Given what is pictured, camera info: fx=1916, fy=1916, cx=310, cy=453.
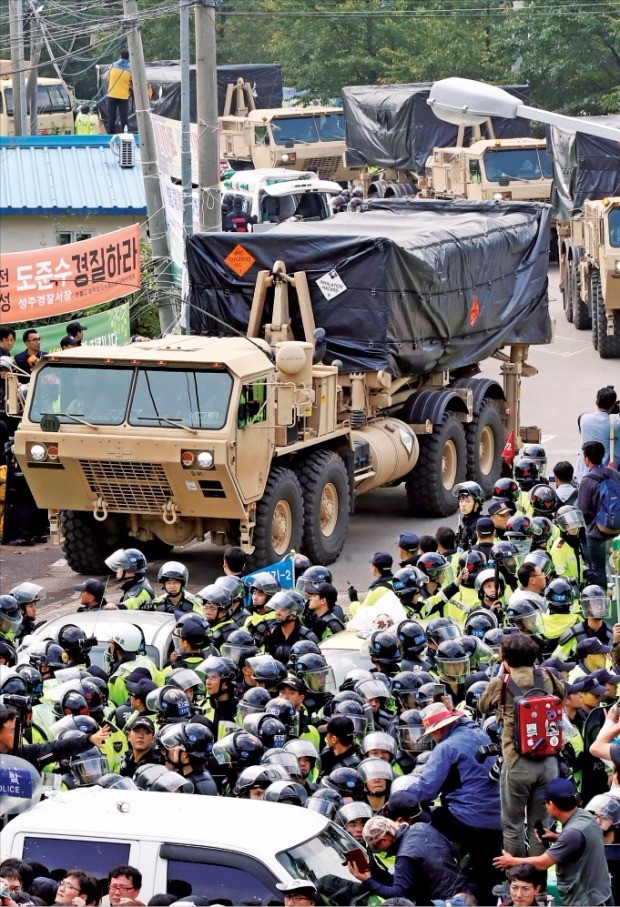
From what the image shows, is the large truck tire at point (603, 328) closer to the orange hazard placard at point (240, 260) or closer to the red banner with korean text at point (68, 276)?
the red banner with korean text at point (68, 276)

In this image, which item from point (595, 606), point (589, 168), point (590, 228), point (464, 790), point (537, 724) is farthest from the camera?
point (589, 168)

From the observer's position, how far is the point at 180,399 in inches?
617

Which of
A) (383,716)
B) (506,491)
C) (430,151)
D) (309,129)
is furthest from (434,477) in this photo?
(309,129)

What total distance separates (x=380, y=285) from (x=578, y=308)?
43.5 ft

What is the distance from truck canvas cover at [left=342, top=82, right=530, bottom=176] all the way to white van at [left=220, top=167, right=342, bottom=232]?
636cm

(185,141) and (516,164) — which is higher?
(185,141)

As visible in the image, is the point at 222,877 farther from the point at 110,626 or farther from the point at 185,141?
the point at 185,141

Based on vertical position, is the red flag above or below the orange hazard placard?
below

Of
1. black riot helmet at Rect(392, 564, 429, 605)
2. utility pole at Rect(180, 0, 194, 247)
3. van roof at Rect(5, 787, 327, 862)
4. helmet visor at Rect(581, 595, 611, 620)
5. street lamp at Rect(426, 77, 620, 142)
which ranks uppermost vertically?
street lamp at Rect(426, 77, 620, 142)

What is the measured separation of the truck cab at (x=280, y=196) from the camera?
1284 inches

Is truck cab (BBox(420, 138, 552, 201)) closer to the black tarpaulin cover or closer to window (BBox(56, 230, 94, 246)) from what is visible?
the black tarpaulin cover

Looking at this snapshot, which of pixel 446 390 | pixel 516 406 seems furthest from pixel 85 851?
pixel 516 406

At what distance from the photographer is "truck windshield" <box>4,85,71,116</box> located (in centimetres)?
4691

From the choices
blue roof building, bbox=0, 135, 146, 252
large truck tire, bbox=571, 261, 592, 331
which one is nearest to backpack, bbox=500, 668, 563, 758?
blue roof building, bbox=0, 135, 146, 252
